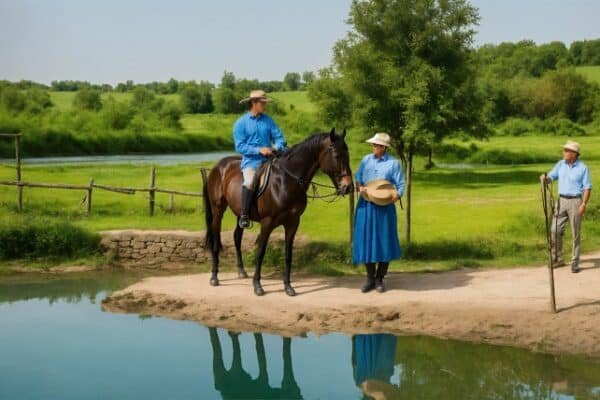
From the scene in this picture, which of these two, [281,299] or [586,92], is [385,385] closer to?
[281,299]

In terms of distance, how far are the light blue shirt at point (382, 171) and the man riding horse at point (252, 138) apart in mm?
1236

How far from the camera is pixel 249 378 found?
7.81 metres

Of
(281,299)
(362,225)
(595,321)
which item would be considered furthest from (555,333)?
(281,299)

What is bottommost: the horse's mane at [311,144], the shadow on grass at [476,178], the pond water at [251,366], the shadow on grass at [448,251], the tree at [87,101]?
the pond water at [251,366]

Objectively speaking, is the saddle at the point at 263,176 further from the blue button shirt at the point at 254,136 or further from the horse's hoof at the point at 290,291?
the horse's hoof at the point at 290,291

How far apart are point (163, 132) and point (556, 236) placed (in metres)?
49.6

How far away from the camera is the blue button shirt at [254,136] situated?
33.7 ft

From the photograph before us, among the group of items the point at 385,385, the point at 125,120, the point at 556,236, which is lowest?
the point at 385,385

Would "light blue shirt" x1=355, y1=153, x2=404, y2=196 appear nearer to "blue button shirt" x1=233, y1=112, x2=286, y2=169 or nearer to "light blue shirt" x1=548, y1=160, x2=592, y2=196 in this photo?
Result: "blue button shirt" x1=233, y1=112, x2=286, y2=169

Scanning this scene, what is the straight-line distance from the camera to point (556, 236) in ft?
37.8

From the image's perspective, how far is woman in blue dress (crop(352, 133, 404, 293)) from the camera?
991 cm

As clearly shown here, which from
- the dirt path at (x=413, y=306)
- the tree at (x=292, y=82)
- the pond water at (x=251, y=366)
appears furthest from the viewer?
the tree at (x=292, y=82)


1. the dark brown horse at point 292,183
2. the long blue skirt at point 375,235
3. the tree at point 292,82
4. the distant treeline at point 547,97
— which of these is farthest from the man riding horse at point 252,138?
the tree at point 292,82

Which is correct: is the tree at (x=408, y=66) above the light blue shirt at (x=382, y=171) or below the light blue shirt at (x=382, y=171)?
above
